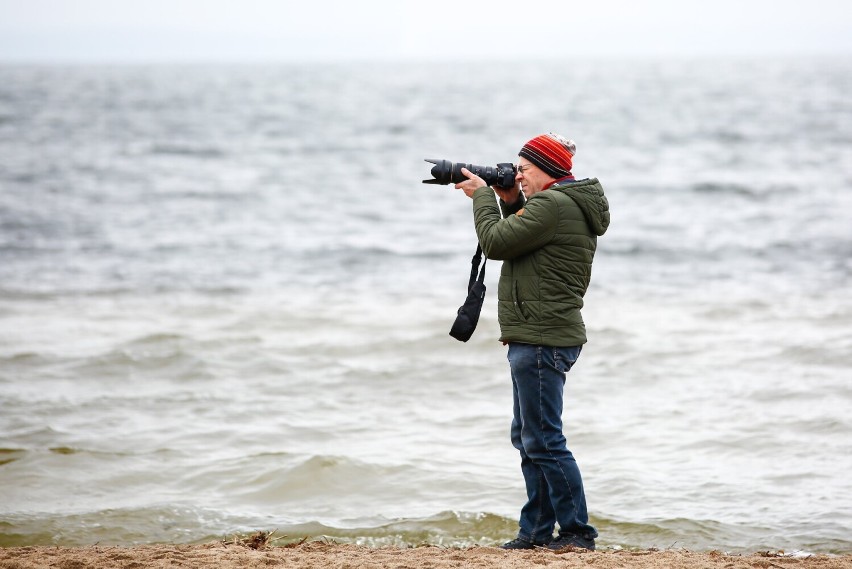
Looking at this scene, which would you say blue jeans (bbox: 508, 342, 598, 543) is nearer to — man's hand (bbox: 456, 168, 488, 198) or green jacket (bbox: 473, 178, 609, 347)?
green jacket (bbox: 473, 178, 609, 347)

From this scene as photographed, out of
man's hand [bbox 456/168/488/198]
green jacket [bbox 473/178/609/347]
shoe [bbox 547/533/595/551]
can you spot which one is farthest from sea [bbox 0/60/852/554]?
man's hand [bbox 456/168/488/198]

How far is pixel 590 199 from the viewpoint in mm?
4426

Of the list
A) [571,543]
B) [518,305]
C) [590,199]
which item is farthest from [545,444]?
[590,199]

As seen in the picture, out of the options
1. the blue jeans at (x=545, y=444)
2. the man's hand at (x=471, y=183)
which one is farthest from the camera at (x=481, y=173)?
the blue jeans at (x=545, y=444)

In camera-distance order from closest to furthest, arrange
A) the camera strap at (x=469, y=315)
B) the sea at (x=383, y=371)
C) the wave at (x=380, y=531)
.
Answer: the camera strap at (x=469, y=315) < the wave at (x=380, y=531) < the sea at (x=383, y=371)

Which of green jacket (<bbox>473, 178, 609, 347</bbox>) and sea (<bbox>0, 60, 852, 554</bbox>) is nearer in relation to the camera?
green jacket (<bbox>473, 178, 609, 347</bbox>)

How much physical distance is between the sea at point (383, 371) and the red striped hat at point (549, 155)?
7.45 ft

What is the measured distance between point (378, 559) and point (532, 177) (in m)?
1.91

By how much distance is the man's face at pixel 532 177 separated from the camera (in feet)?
14.8

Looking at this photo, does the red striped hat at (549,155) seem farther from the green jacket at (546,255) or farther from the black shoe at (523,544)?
the black shoe at (523,544)

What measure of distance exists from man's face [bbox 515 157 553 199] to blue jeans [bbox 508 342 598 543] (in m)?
0.72

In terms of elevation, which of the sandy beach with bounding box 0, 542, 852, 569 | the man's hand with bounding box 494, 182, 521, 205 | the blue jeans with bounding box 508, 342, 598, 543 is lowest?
the sandy beach with bounding box 0, 542, 852, 569

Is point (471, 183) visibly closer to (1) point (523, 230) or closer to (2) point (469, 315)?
(1) point (523, 230)

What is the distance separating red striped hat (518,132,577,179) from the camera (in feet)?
14.6
